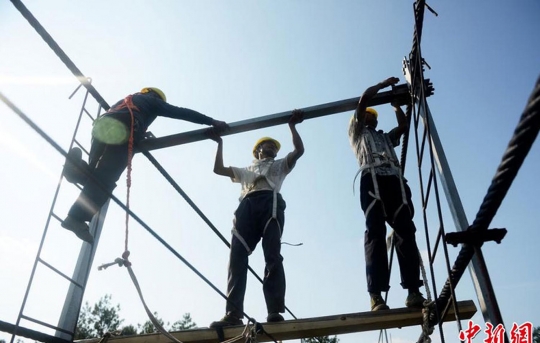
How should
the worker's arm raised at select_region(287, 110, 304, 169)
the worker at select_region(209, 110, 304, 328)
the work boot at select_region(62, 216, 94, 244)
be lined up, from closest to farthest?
the work boot at select_region(62, 216, 94, 244)
the worker at select_region(209, 110, 304, 328)
the worker's arm raised at select_region(287, 110, 304, 169)

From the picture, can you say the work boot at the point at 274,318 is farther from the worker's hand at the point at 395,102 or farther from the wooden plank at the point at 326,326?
the worker's hand at the point at 395,102

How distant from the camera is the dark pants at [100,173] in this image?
308 centimetres

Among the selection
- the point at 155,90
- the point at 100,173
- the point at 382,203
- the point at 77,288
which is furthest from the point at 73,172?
the point at 382,203

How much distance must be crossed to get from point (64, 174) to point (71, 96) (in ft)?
2.18

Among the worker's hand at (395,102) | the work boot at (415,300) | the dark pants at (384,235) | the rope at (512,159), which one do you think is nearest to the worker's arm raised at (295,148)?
the dark pants at (384,235)

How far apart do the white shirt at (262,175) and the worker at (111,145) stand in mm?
665

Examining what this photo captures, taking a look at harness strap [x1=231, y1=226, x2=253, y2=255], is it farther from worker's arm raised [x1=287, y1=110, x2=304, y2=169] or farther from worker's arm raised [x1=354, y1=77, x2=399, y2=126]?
worker's arm raised [x1=354, y1=77, x2=399, y2=126]

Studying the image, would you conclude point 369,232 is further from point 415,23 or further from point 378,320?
point 415,23

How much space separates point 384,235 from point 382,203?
0.86 feet

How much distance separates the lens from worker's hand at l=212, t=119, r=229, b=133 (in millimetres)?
3533

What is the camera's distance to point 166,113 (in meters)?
3.80

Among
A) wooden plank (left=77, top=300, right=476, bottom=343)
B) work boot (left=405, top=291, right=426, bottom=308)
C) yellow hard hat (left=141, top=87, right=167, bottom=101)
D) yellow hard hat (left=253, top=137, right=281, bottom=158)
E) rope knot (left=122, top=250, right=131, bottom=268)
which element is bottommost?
wooden plank (left=77, top=300, right=476, bottom=343)

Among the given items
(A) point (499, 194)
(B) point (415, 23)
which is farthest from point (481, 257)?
(B) point (415, 23)

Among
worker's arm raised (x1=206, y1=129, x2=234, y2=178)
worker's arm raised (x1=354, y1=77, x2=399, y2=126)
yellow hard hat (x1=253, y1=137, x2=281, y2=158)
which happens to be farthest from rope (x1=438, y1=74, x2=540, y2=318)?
yellow hard hat (x1=253, y1=137, x2=281, y2=158)
